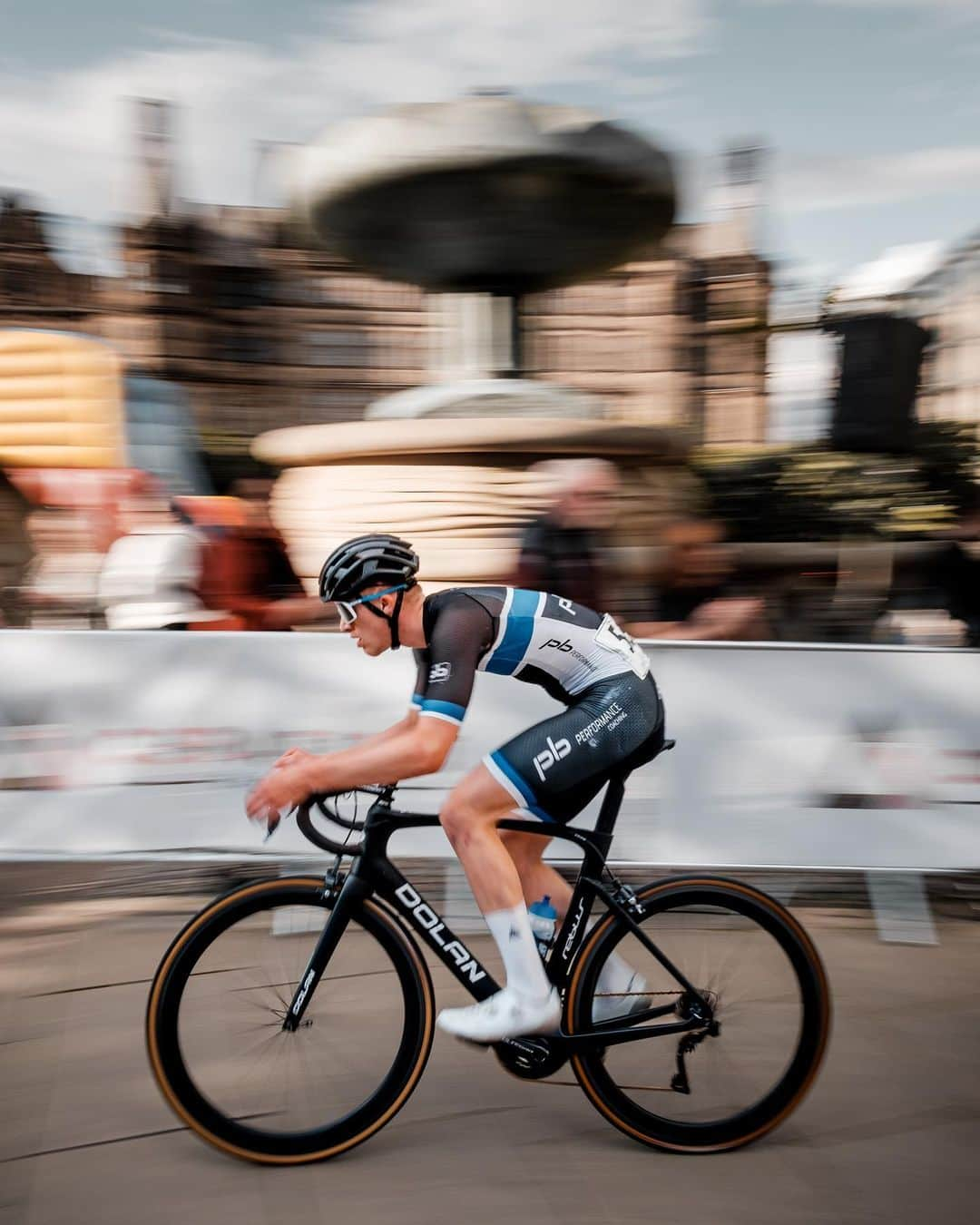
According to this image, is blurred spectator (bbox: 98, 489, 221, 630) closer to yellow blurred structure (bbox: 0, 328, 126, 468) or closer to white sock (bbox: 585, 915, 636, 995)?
white sock (bbox: 585, 915, 636, 995)

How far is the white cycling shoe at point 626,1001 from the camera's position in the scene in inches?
135

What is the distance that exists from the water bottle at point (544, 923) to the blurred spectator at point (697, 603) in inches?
119

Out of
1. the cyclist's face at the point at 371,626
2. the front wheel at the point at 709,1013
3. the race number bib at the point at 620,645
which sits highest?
the cyclist's face at the point at 371,626

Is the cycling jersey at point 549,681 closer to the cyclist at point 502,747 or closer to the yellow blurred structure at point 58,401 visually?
the cyclist at point 502,747

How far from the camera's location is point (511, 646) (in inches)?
135

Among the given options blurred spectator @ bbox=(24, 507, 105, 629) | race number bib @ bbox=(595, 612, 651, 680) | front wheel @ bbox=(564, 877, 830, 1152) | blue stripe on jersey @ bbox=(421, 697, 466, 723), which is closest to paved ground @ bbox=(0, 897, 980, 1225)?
→ front wheel @ bbox=(564, 877, 830, 1152)

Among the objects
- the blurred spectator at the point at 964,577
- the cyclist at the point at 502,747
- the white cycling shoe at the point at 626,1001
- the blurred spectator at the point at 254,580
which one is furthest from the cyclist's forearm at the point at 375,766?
the blurred spectator at the point at 964,577

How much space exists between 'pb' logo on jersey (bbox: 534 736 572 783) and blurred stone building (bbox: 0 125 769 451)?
12.1 metres

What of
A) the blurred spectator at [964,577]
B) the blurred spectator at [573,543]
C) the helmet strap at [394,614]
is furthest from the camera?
the blurred spectator at [964,577]

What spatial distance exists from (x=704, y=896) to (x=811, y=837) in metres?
1.96

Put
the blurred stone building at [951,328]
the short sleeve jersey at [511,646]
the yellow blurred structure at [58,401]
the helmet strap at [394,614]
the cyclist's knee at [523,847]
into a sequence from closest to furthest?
the short sleeve jersey at [511,646] → the helmet strap at [394,614] → the cyclist's knee at [523,847] → the yellow blurred structure at [58,401] → the blurred stone building at [951,328]

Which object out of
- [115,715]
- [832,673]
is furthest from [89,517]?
[832,673]

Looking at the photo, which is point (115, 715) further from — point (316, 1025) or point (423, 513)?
point (423, 513)

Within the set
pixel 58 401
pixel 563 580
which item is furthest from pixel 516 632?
pixel 58 401
